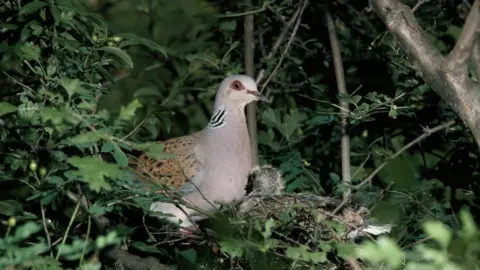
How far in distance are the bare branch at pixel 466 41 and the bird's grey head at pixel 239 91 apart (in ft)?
6.00

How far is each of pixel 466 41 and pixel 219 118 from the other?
2.06 metres

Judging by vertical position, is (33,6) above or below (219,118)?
above

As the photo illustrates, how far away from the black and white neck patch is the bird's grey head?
0.12ft

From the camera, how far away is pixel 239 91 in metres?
4.83

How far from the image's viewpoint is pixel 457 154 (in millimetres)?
4930

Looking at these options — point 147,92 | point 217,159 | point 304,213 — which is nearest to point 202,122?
point 147,92

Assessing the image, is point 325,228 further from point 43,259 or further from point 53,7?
point 53,7

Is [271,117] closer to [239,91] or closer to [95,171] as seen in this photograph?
[239,91]

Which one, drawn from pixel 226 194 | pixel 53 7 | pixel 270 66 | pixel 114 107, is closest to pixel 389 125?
pixel 270 66

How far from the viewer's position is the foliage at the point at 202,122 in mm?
3287

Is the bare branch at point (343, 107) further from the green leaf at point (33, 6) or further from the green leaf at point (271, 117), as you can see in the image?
the green leaf at point (33, 6)

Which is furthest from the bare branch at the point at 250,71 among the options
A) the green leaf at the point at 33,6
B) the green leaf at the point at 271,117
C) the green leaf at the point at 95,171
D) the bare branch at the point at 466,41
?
the green leaf at the point at 95,171

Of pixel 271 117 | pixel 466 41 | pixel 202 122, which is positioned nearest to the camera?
pixel 466 41

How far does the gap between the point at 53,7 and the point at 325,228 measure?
140cm
